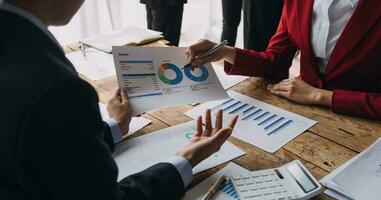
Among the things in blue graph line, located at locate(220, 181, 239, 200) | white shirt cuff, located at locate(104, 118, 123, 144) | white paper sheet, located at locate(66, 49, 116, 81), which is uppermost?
white paper sheet, located at locate(66, 49, 116, 81)

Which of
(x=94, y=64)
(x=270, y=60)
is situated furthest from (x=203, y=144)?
(x=94, y=64)

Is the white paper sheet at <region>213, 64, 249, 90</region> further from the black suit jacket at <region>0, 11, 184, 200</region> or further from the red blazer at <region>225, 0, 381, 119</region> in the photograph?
the black suit jacket at <region>0, 11, 184, 200</region>

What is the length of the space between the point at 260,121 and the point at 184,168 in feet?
1.12

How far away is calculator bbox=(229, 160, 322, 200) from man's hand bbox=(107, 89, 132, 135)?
1.06ft

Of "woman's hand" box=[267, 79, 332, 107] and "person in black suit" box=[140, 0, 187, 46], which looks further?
"person in black suit" box=[140, 0, 187, 46]

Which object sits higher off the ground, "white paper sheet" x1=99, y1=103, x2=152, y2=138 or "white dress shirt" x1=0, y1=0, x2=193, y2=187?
"white dress shirt" x1=0, y1=0, x2=193, y2=187

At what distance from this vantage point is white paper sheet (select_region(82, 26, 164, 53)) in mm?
1650

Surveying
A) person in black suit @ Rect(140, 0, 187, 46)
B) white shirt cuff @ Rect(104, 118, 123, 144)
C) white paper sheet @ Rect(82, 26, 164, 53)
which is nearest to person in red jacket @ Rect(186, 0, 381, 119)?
white shirt cuff @ Rect(104, 118, 123, 144)

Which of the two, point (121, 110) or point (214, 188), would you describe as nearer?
point (214, 188)

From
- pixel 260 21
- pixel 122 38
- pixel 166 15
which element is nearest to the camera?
pixel 122 38

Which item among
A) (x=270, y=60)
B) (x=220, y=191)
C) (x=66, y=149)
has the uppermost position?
(x=66, y=149)

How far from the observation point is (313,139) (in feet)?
3.43

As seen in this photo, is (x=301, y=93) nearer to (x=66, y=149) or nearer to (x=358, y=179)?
(x=358, y=179)

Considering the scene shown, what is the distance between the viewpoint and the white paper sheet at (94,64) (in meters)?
1.44
